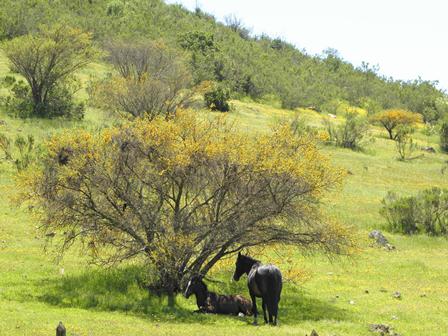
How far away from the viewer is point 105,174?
75.1 feet

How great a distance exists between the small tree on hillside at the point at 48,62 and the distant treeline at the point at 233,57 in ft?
76.3

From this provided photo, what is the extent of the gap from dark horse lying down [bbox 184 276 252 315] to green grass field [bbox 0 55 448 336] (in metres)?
0.66

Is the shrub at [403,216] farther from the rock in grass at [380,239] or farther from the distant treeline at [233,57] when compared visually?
the distant treeline at [233,57]

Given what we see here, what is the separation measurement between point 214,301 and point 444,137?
251ft

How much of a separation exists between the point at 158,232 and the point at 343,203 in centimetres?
2786

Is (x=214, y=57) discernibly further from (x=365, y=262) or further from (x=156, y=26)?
(x=365, y=262)

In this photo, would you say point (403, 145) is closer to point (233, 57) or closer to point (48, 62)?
point (48, 62)

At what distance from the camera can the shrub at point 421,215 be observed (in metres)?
42.7

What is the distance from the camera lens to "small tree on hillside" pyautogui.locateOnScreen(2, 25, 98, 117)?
58.9m

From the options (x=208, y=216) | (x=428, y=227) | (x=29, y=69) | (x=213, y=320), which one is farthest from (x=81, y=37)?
(x=213, y=320)

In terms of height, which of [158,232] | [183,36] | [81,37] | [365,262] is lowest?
[365,262]

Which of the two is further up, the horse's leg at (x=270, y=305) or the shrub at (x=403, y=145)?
the shrub at (x=403, y=145)

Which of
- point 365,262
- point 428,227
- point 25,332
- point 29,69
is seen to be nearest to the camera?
point 25,332

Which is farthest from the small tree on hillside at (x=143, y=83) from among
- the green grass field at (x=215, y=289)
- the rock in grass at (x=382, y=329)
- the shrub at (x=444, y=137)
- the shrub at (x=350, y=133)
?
the shrub at (x=444, y=137)
